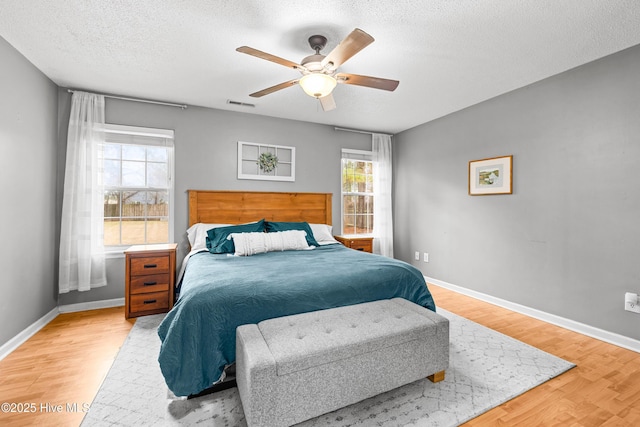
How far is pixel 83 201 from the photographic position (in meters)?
3.24

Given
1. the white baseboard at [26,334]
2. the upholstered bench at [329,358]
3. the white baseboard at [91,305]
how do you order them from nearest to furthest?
the upholstered bench at [329,358], the white baseboard at [26,334], the white baseboard at [91,305]

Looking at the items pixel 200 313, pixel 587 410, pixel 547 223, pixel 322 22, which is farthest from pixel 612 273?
pixel 200 313

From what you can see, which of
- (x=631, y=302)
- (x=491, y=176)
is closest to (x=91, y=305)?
(x=491, y=176)

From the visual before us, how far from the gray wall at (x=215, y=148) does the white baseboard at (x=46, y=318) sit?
2.5 inches

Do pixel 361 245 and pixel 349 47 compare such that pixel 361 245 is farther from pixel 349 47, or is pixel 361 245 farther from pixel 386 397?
pixel 349 47

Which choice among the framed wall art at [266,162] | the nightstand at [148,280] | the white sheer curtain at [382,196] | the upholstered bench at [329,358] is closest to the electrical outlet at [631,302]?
the upholstered bench at [329,358]

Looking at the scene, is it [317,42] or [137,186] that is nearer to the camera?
[317,42]

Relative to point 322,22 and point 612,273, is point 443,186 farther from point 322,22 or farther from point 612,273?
point 322,22

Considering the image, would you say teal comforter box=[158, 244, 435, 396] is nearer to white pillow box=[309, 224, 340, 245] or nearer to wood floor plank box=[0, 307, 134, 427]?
wood floor plank box=[0, 307, 134, 427]

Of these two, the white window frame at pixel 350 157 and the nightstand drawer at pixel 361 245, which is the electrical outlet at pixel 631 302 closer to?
the nightstand drawer at pixel 361 245

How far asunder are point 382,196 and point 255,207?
2.15 meters

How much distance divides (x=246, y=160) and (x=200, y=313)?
9.00ft

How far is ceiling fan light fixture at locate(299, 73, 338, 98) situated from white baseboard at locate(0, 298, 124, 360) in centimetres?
313

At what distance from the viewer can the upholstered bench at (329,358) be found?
4.66 feet
